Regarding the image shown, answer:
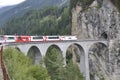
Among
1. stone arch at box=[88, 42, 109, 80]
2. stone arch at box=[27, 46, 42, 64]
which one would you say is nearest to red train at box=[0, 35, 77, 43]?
Answer: stone arch at box=[27, 46, 42, 64]

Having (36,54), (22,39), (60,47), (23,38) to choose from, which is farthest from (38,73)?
(60,47)

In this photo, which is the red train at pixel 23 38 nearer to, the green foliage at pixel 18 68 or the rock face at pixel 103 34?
the green foliage at pixel 18 68

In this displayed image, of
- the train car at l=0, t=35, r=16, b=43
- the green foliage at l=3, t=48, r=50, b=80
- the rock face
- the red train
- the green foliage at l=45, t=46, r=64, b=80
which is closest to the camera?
the green foliage at l=3, t=48, r=50, b=80

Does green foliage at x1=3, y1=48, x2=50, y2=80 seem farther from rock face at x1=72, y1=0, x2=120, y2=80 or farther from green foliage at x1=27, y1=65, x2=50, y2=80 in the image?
rock face at x1=72, y1=0, x2=120, y2=80

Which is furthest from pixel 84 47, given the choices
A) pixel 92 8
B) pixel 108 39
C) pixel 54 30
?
pixel 54 30

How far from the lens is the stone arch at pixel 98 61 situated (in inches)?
3311

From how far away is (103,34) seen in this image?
84.7 metres

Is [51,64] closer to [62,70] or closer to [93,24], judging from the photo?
[62,70]

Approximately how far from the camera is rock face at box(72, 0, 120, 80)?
8188cm

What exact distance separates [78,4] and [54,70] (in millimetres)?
34699

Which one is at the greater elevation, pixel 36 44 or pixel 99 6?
pixel 99 6

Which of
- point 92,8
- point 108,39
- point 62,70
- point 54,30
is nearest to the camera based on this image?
point 62,70

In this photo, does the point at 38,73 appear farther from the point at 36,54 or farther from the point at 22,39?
the point at 36,54

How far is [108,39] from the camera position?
81562 millimetres
